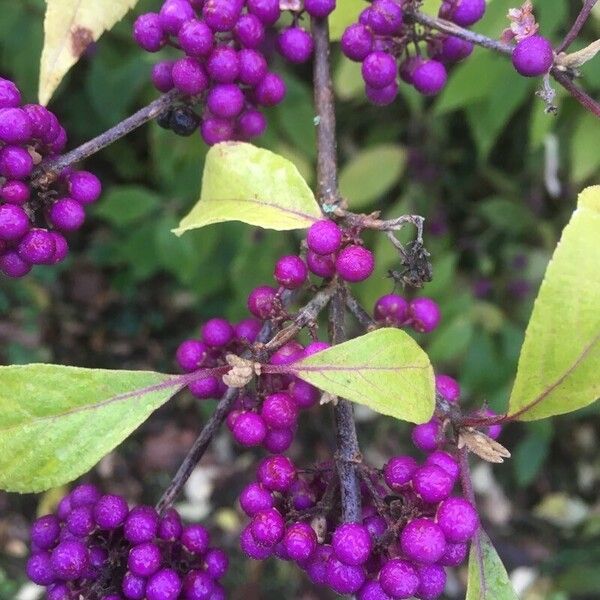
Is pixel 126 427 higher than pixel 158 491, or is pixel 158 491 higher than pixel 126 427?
pixel 126 427

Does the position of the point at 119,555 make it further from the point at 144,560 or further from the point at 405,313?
the point at 405,313

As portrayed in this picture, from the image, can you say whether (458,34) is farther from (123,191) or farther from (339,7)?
(123,191)

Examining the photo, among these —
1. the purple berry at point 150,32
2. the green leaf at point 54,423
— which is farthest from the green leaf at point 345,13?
the green leaf at point 54,423

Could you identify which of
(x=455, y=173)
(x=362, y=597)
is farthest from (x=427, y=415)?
(x=455, y=173)

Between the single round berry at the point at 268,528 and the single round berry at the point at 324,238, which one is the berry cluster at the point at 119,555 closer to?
the single round berry at the point at 268,528

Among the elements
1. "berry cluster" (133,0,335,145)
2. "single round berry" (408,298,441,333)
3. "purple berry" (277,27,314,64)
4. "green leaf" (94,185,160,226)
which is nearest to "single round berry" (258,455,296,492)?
"single round berry" (408,298,441,333)

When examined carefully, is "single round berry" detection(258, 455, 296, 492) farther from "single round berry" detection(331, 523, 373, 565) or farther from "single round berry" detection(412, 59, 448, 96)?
"single round berry" detection(412, 59, 448, 96)
